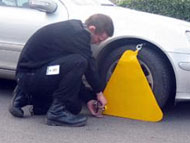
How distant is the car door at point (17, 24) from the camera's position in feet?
16.7

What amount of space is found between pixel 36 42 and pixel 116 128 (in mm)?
1076

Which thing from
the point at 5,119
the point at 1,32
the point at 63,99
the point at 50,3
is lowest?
the point at 5,119

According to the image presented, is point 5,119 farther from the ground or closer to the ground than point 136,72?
closer to the ground

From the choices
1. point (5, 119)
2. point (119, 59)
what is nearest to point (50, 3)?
point (119, 59)

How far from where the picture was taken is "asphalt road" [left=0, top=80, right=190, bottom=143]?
170 inches

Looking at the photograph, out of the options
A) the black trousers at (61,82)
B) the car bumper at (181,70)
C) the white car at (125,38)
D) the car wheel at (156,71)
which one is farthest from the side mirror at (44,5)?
the car bumper at (181,70)

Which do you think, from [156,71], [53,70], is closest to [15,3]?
→ [53,70]

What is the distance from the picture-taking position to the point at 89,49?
4668 mm

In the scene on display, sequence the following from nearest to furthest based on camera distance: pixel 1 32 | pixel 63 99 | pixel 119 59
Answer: pixel 63 99 → pixel 119 59 → pixel 1 32

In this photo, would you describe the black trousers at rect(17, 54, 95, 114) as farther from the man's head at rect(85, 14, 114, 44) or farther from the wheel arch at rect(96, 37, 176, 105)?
the wheel arch at rect(96, 37, 176, 105)

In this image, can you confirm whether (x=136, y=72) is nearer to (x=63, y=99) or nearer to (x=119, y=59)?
(x=119, y=59)

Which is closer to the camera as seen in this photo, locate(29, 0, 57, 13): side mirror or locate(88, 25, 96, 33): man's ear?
locate(88, 25, 96, 33): man's ear

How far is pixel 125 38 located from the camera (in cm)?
489

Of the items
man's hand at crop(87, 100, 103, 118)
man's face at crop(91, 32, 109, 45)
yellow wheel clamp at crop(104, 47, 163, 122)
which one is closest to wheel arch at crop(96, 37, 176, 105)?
yellow wheel clamp at crop(104, 47, 163, 122)
